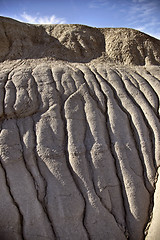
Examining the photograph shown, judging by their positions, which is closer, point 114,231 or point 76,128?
point 114,231

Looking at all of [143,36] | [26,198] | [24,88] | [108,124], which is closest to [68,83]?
[24,88]

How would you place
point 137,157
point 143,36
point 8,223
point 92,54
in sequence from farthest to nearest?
1. point 143,36
2. point 92,54
3. point 137,157
4. point 8,223

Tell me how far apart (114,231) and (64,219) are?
0.55 metres

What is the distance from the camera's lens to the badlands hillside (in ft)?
8.52

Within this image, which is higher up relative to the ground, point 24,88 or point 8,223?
point 24,88

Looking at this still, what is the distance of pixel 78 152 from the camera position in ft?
9.53

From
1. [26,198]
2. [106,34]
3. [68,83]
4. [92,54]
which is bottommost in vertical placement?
[26,198]

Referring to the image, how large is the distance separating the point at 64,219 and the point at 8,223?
57 cm

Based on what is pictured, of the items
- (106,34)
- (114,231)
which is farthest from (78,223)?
(106,34)

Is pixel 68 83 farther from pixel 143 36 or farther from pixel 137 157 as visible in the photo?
pixel 143 36

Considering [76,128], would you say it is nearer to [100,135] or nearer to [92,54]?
[100,135]

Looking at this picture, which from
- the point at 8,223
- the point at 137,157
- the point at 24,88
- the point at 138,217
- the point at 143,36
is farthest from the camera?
the point at 143,36

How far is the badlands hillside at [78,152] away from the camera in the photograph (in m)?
2.60

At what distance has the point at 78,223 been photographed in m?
2.60
